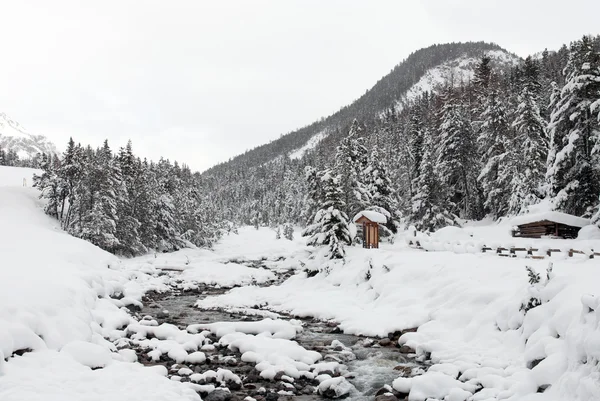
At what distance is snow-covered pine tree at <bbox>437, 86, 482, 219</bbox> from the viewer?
47.2 metres

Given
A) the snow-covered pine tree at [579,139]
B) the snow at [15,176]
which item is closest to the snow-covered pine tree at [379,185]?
the snow-covered pine tree at [579,139]

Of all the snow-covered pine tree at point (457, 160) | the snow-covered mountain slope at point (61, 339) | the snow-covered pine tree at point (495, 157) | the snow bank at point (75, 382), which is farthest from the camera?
the snow-covered pine tree at point (457, 160)

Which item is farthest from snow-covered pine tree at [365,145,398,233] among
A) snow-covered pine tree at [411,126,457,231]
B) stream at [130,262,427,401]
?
stream at [130,262,427,401]

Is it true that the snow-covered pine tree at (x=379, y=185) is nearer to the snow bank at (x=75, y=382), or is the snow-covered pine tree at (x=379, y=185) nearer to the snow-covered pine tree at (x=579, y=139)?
the snow-covered pine tree at (x=579, y=139)

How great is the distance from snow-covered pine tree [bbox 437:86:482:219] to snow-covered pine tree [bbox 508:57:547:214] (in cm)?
643

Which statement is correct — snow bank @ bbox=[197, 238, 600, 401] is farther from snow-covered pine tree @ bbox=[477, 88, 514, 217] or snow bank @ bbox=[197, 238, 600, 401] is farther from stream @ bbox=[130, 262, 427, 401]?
snow-covered pine tree @ bbox=[477, 88, 514, 217]

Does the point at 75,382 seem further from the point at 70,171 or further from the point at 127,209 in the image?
the point at 70,171

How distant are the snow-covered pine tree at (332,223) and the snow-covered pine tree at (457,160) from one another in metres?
20.3

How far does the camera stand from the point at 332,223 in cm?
2967

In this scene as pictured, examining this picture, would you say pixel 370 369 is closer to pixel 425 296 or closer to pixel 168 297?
pixel 425 296

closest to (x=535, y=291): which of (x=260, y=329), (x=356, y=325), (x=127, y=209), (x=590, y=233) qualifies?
(x=356, y=325)

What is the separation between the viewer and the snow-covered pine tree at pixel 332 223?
2909 cm

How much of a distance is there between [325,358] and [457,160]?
126ft

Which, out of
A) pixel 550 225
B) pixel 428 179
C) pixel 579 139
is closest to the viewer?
pixel 579 139
